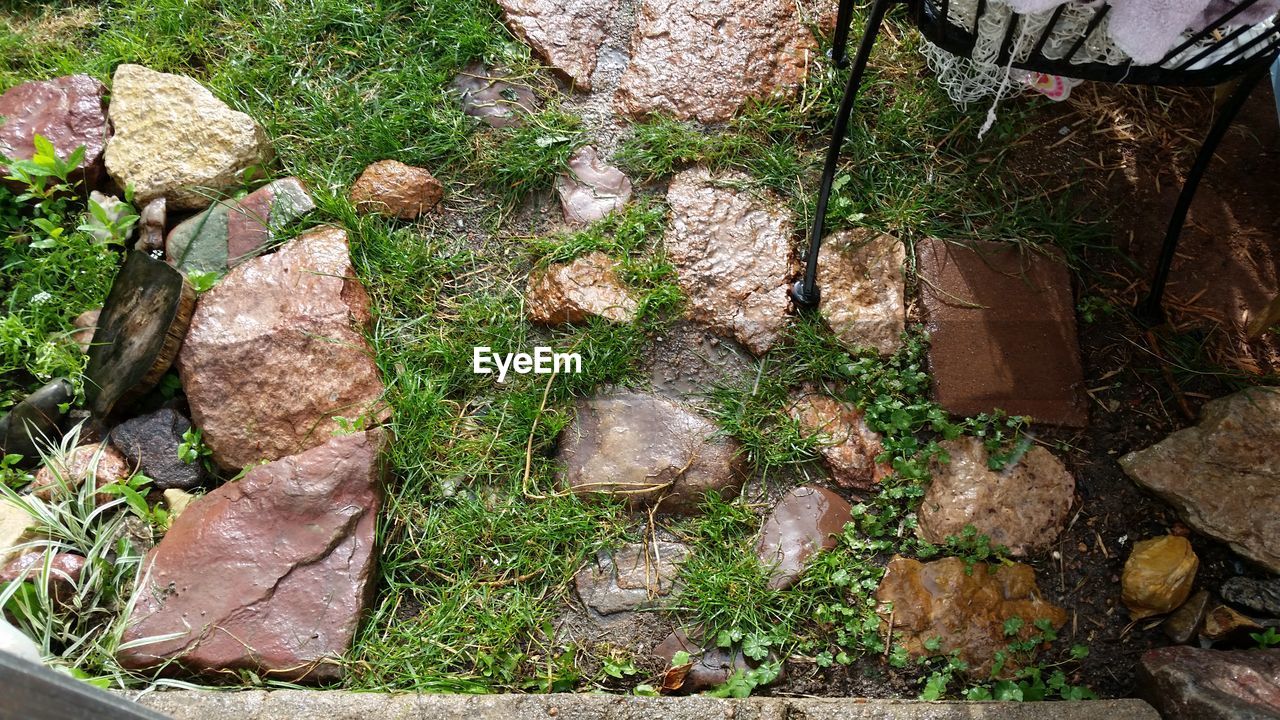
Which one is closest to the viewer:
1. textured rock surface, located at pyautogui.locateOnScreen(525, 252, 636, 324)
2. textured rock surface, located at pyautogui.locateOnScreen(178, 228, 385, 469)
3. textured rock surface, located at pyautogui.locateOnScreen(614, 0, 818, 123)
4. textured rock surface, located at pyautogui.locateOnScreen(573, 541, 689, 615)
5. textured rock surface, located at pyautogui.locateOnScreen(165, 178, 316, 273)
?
textured rock surface, located at pyautogui.locateOnScreen(573, 541, 689, 615)

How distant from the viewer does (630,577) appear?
2.22 m

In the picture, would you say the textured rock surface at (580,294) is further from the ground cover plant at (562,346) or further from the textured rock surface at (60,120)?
the textured rock surface at (60,120)

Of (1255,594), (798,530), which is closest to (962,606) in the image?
(798,530)

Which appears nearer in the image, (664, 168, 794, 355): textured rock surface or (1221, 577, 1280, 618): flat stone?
(1221, 577, 1280, 618): flat stone

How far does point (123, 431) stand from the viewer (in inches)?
94.7

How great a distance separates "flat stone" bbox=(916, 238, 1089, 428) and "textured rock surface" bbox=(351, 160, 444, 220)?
4.87 ft

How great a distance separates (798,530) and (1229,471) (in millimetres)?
1085

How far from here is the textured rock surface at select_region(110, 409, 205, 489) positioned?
237 cm

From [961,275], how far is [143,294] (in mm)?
2303

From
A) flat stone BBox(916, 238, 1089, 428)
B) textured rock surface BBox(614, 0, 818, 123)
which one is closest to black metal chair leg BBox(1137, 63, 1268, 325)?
flat stone BBox(916, 238, 1089, 428)

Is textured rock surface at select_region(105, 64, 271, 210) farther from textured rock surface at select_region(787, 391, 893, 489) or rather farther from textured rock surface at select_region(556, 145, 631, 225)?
textured rock surface at select_region(787, 391, 893, 489)

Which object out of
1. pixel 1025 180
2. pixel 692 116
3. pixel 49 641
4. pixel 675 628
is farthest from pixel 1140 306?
pixel 49 641

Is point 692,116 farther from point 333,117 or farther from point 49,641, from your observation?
point 49,641

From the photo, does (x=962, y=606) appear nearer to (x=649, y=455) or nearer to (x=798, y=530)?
(x=798, y=530)
